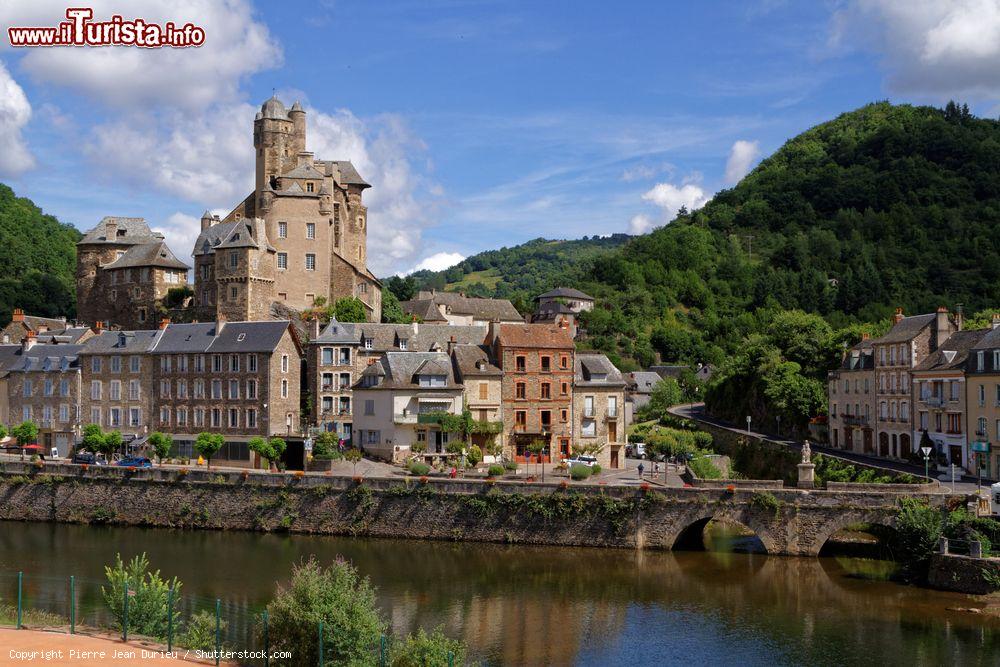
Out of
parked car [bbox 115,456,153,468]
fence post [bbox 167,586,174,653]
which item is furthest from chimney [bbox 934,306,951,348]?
parked car [bbox 115,456,153,468]

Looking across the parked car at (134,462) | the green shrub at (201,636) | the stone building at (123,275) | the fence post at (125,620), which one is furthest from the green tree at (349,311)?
the green shrub at (201,636)

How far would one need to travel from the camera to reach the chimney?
4809cm

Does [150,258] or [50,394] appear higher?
[150,258]

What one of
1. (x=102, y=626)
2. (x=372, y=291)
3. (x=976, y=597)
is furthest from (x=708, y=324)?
(x=102, y=626)

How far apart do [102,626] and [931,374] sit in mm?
37604

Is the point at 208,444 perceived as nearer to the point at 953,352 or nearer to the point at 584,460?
the point at 584,460

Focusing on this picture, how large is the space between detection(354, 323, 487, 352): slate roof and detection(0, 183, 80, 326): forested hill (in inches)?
1869

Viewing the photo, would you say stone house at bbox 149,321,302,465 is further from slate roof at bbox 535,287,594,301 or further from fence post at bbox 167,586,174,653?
slate roof at bbox 535,287,594,301

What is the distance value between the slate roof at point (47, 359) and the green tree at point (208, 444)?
12126mm

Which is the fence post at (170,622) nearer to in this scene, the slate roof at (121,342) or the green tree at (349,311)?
the slate roof at (121,342)

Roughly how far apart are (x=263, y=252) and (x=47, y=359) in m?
14.6

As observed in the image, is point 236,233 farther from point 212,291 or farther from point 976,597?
point 976,597

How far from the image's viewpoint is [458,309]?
290 feet

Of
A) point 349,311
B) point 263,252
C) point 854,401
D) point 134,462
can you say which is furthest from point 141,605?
point 263,252
